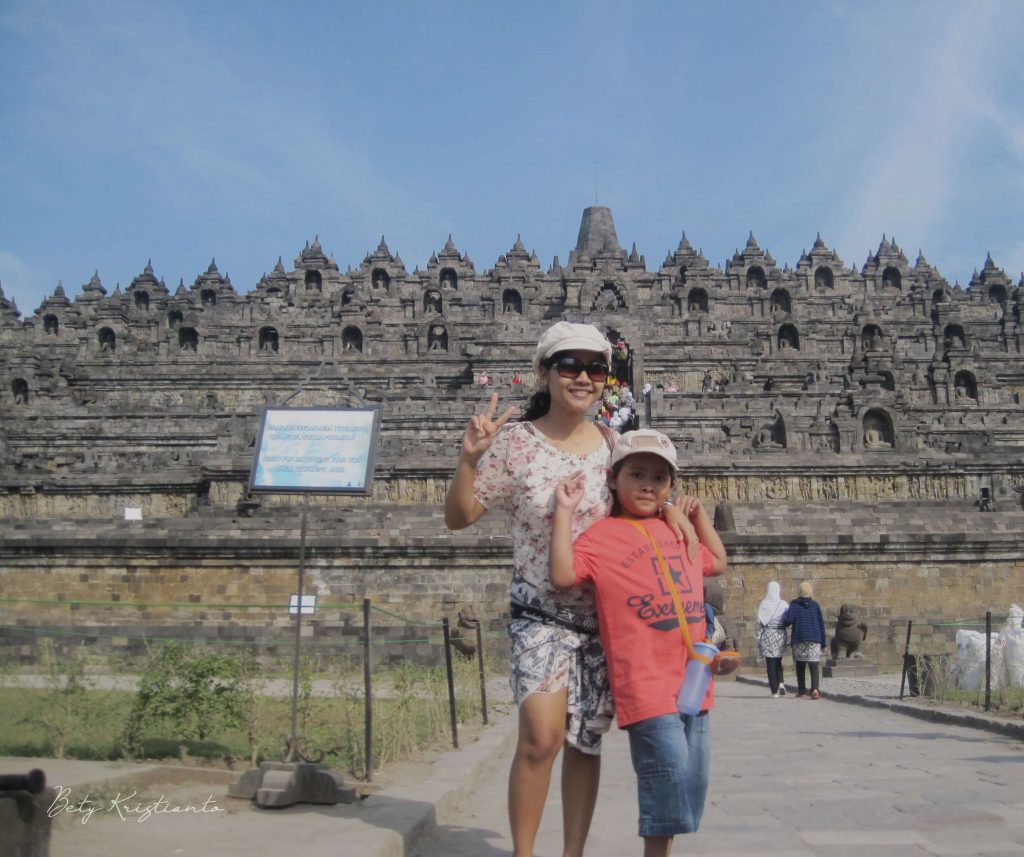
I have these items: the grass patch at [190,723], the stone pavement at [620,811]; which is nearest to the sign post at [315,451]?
the grass patch at [190,723]

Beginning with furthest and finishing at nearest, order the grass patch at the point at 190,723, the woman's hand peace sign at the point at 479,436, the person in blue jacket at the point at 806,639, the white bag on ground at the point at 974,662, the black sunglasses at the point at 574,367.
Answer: the person in blue jacket at the point at 806,639
the white bag on ground at the point at 974,662
the grass patch at the point at 190,723
the black sunglasses at the point at 574,367
the woman's hand peace sign at the point at 479,436

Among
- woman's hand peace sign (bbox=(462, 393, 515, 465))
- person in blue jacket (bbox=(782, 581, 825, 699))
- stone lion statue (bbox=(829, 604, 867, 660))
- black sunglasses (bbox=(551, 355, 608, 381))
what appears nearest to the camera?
woman's hand peace sign (bbox=(462, 393, 515, 465))

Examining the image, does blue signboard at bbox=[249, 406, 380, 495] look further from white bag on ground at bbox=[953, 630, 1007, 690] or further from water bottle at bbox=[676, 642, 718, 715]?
white bag on ground at bbox=[953, 630, 1007, 690]

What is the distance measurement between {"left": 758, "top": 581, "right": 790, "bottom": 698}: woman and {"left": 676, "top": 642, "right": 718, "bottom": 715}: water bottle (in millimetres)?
11118

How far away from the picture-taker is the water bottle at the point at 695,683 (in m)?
4.32

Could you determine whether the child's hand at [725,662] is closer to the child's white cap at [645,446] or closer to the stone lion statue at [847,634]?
the child's white cap at [645,446]

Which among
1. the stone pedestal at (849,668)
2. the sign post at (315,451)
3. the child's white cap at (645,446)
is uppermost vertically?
the sign post at (315,451)

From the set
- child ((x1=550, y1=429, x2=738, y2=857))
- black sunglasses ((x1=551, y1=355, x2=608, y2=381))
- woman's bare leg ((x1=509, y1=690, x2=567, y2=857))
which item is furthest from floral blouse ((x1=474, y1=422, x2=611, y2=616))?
woman's bare leg ((x1=509, y1=690, x2=567, y2=857))

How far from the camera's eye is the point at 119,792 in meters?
5.91

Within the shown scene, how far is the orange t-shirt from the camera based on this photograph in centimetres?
432

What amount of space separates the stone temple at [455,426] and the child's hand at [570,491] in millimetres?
5569

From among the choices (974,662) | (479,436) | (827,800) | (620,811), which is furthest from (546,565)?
(974,662)

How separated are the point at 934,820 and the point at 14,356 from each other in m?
51.7

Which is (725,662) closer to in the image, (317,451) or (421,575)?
(317,451)
